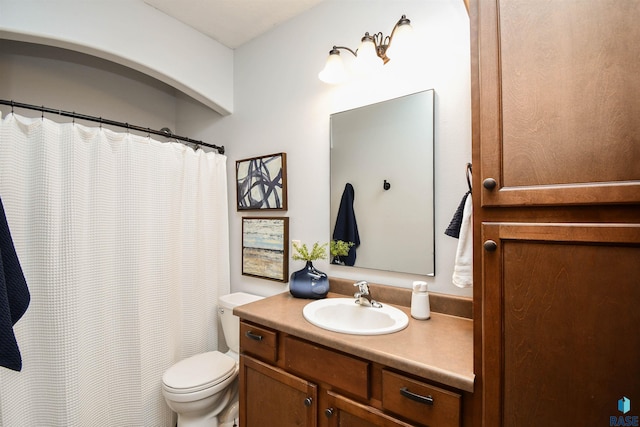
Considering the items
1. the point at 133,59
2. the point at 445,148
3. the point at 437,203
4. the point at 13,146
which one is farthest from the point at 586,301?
the point at 133,59

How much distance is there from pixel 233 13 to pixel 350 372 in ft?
7.37

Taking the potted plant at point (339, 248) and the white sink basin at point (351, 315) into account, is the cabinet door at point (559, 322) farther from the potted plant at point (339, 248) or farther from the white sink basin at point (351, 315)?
the potted plant at point (339, 248)

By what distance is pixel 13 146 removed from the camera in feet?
4.44

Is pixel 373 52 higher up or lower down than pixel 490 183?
higher up

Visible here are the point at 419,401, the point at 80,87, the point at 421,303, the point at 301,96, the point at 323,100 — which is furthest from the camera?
the point at 80,87

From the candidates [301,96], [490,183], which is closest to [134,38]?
[301,96]

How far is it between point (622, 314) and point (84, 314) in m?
2.20

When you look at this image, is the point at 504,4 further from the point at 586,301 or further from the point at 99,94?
the point at 99,94

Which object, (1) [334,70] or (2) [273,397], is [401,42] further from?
(2) [273,397]

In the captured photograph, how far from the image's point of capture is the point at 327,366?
3.64 ft

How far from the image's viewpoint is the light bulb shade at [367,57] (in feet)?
4.77

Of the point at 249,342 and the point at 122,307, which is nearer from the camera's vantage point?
the point at 249,342

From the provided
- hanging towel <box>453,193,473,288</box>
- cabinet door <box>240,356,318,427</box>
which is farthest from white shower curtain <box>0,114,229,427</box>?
hanging towel <box>453,193,473,288</box>

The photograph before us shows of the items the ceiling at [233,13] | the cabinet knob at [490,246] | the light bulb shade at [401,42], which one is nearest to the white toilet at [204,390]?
the cabinet knob at [490,246]
